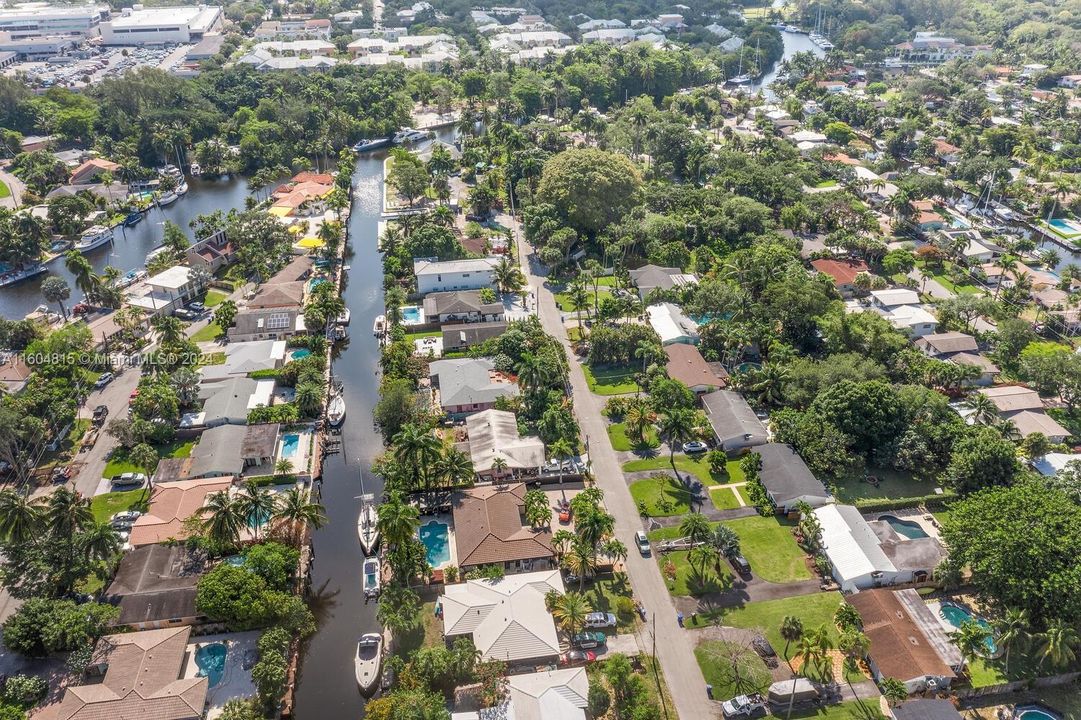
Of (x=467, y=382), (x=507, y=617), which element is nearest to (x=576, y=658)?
(x=507, y=617)

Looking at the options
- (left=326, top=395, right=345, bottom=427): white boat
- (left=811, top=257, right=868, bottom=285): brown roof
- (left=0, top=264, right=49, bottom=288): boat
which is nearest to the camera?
(left=326, top=395, right=345, bottom=427): white boat

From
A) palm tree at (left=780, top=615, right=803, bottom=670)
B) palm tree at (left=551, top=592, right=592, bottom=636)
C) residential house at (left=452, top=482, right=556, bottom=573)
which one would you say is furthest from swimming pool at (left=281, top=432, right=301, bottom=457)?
palm tree at (left=780, top=615, right=803, bottom=670)

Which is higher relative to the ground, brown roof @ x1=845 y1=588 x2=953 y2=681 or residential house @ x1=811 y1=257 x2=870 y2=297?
residential house @ x1=811 y1=257 x2=870 y2=297

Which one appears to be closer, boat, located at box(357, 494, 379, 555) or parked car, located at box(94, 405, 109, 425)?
boat, located at box(357, 494, 379, 555)

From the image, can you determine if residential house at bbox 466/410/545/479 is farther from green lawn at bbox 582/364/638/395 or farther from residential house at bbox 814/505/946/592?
residential house at bbox 814/505/946/592

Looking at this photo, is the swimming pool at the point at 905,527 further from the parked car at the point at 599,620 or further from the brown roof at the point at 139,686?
the brown roof at the point at 139,686

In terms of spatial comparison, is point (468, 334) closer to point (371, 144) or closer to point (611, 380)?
point (611, 380)

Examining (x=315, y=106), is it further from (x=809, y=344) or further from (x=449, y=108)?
(x=809, y=344)
